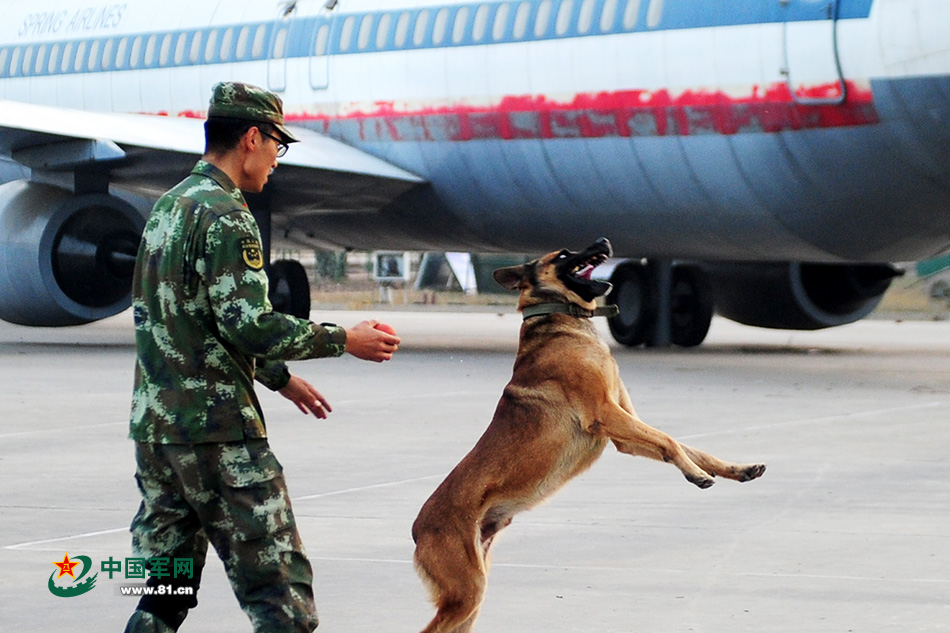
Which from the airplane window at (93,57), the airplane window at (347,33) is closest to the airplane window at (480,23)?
the airplane window at (347,33)

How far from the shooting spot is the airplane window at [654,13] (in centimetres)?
1499

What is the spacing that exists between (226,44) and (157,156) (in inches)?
114

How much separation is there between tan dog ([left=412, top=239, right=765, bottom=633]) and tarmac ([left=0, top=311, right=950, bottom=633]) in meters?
0.59

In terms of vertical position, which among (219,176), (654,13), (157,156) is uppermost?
(219,176)

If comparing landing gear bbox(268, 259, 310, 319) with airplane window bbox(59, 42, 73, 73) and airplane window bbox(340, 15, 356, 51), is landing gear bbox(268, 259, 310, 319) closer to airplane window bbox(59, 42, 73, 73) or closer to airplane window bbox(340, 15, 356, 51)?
airplane window bbox(340, 15, 356, 51)

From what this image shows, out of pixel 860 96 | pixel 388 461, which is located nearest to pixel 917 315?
pixel 860 96

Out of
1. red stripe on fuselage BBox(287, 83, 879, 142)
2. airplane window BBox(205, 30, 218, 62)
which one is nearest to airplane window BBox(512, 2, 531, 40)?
red stripe on fuselage BBox(287, 83, 879, 142)

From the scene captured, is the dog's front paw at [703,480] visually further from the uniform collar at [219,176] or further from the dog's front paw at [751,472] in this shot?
the uniform collar at [219,176]

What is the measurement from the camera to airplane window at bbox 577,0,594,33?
15.7 metres

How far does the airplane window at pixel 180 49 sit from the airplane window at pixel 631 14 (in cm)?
668

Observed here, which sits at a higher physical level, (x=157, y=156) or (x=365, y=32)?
(x=365, y=32)

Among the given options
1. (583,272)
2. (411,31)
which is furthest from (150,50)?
(583,272)

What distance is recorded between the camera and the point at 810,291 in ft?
61.5

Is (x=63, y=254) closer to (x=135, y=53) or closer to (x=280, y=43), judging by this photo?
(x=280, y=43)
